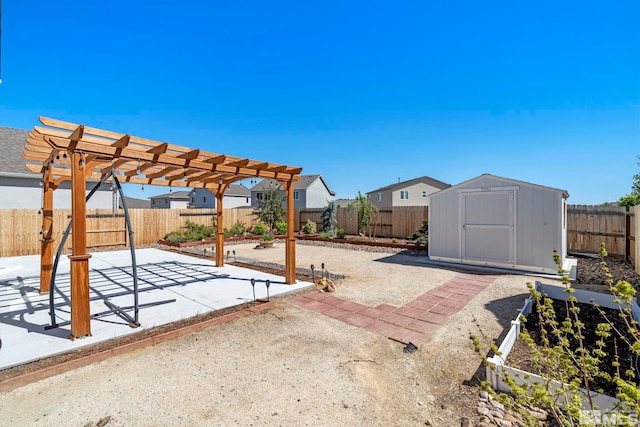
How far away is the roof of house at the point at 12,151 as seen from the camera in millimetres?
11688

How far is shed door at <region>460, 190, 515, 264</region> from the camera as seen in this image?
7.73 meters

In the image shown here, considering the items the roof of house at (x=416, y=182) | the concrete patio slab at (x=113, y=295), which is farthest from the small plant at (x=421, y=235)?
the roof of house at (x=416, y=182)

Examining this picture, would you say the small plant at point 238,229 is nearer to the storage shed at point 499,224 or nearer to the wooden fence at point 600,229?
the storage shed at point 499,224

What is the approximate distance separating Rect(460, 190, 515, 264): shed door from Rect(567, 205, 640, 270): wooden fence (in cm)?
405

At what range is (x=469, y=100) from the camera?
11641 mm

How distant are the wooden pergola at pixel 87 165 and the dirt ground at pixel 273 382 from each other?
1.32 m

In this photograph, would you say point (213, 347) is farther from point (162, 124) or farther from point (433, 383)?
point (162, 124)

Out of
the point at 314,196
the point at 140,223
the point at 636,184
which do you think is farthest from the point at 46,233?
the point at 636,184

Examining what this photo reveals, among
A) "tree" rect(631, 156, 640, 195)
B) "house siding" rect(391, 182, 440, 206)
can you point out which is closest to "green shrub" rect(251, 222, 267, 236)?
"house siding" rect(391, 182, 440, 206)

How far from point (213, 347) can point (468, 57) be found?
35.0 feet

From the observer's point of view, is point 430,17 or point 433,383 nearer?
point 433,383

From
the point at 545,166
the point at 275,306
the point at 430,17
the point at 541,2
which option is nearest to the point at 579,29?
the point at 541,2

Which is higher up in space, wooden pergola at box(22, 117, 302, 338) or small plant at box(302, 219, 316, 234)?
wooden pergola at box(22, 117, 302, 338)

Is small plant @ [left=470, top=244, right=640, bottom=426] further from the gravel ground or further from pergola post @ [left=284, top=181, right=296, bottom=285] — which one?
pergola post @ [left=284, top=181, right=296, bottom=285]
